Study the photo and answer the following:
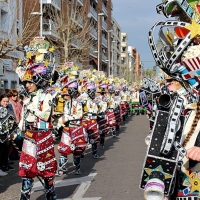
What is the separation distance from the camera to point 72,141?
28.1ft

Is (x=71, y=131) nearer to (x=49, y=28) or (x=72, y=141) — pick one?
(x=72, y=141)

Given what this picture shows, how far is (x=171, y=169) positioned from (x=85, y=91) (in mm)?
8557

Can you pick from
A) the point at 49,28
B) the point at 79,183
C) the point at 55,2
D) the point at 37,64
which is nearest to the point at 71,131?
the point at 79,183

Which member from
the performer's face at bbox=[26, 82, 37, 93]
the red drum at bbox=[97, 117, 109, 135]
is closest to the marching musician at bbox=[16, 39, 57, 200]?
the performer's face at bbox=[26, 82, 37, 93]

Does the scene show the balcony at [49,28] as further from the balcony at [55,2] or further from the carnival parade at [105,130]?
the carnival parade at [105,130]

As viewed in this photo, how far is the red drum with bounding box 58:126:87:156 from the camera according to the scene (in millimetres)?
8445

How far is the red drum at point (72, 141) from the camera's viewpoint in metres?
8.45

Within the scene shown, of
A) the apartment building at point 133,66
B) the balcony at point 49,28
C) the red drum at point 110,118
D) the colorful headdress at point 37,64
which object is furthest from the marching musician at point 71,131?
the apartment building at point 133,66

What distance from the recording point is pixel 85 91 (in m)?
11.0

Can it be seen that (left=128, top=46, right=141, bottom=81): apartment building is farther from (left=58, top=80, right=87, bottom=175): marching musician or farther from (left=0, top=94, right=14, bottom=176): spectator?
(left=58, top=80, right=87, bottom=175): marching musician

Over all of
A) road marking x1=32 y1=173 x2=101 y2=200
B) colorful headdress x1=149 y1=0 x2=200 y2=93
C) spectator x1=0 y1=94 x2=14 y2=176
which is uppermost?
colorful headdress x1=149 y1=0 x2=200 y2=93

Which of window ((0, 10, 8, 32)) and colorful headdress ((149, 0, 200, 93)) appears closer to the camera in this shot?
colorful headdress ((149, 0, 200, 93))

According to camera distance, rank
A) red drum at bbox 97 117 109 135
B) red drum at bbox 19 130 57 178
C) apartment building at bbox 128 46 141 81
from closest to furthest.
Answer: red drum at bbox 19 130 57 178 → red drum at bbox 97 117 109 135 → apartment building at bbox 128 46 141 81

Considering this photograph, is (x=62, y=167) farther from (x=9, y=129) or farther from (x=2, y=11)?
(x=2, y=11)
